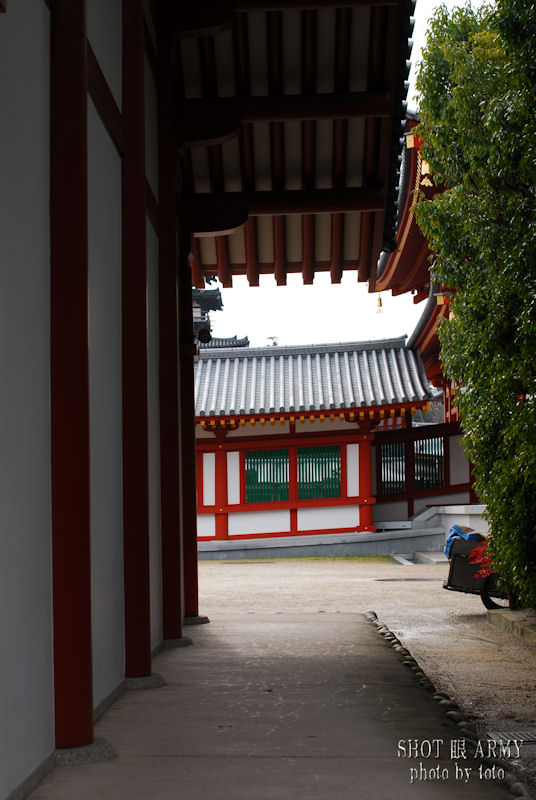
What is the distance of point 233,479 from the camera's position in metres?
18.2

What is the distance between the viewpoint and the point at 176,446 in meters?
5.93

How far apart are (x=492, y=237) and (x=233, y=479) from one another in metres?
12.4

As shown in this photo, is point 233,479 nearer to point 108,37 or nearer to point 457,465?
point 457,465

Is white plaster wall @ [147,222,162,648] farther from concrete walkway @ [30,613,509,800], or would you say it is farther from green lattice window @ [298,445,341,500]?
green lattice window @ [298,445,341,500]

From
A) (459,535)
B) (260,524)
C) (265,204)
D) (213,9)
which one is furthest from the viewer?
(260,524)

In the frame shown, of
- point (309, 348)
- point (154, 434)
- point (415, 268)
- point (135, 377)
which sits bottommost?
point (154, 434)

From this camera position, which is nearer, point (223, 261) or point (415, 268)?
point (223, 261)

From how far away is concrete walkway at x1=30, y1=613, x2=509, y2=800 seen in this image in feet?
9.09

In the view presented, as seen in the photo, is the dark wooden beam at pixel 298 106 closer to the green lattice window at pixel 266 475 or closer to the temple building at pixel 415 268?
the temple building at pixel 415 268

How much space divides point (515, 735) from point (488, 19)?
15.4 ft

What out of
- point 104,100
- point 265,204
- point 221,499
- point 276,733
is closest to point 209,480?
point 221,499

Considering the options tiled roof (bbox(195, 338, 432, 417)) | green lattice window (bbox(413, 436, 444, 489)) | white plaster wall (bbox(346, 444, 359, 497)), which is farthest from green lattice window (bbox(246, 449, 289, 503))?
green lattice window (bbox(413, 436, 444, 489))

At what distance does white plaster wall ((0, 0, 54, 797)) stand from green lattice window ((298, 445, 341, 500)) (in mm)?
15285

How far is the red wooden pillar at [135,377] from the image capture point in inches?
173
